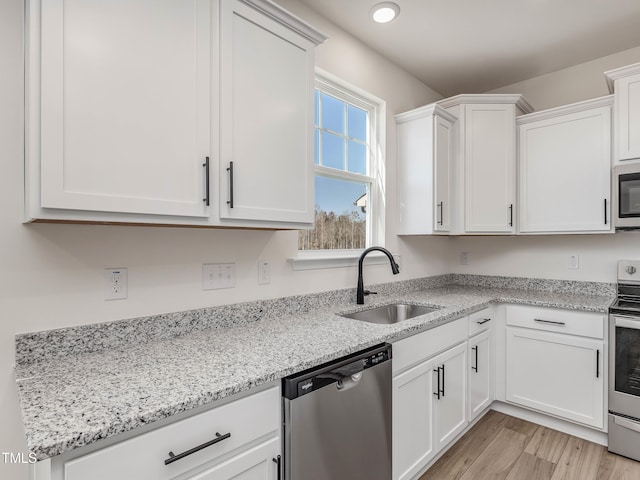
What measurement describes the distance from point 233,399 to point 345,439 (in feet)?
1.80

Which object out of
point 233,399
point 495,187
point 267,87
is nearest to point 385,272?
point 495,187

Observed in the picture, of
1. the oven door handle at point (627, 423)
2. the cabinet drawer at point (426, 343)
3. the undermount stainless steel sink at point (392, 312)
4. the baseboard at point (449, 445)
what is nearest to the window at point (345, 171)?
the undermount stainless steel sink at point (392, 312)

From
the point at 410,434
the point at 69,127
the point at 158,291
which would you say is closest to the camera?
the point at 69,127

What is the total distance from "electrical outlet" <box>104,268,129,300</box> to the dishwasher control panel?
0.73 meters

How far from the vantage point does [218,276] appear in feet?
5.52

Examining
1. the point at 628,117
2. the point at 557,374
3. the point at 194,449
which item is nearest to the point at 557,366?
the point at 557,374

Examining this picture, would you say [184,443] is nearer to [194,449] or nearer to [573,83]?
[194,449]

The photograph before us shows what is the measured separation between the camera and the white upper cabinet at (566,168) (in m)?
2.45

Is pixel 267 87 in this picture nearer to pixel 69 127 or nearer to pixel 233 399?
pixel 69 127


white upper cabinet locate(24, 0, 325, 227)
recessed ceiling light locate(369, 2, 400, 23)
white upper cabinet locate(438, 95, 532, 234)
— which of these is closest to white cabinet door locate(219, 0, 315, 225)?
white upper cabinet locate(24, 0, 325, 227)

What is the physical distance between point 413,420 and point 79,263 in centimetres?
164

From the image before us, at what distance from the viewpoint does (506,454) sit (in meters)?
2.14

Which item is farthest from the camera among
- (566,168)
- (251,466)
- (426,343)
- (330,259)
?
(566,168)

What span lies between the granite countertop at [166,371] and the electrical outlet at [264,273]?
0.20 metres
